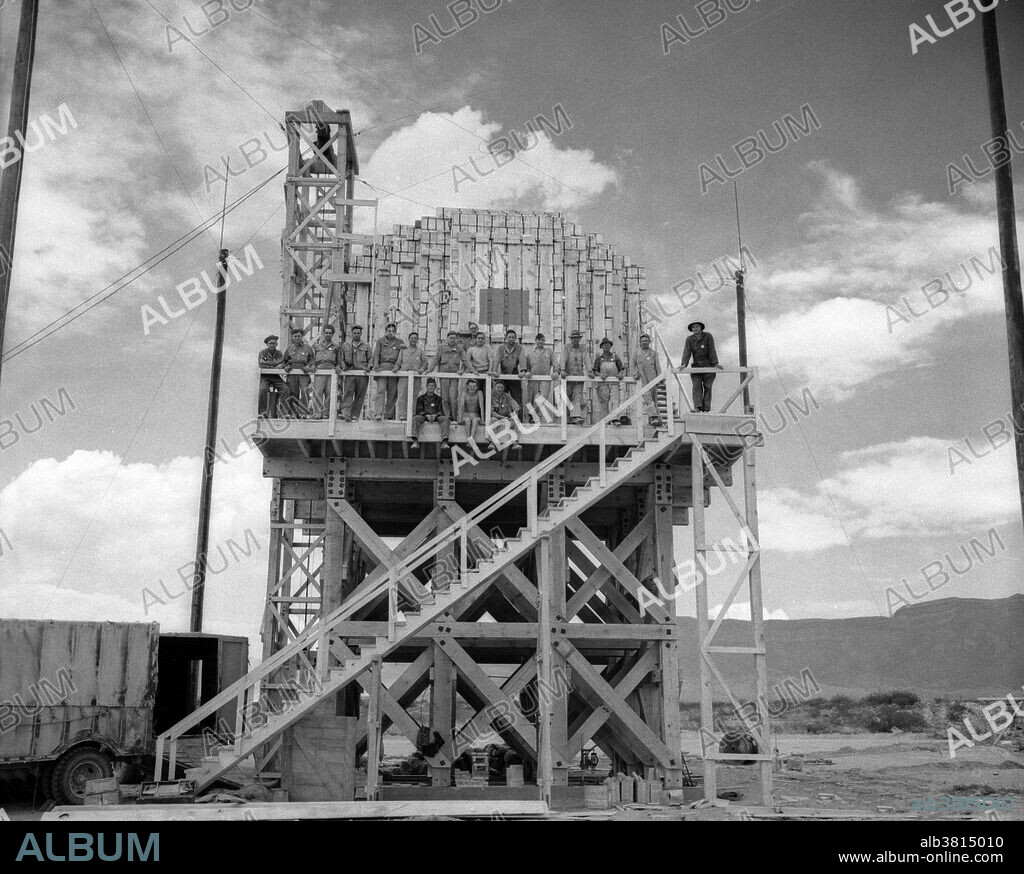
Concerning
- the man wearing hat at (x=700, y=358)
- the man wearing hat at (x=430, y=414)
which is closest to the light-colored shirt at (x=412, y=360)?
the man wearing hat at (x=430, y=414)

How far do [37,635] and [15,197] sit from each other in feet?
27.0

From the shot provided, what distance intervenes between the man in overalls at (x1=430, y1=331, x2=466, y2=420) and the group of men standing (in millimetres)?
18

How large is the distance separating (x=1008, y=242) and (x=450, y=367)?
9.47 meters

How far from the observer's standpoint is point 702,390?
64.1ft

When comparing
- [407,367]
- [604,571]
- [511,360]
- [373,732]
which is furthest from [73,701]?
[511,360]

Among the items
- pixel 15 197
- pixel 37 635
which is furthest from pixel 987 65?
pixel 37 635

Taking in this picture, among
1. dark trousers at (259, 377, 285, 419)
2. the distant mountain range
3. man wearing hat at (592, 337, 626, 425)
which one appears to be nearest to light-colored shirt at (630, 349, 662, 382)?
man wearing hat at (592, 337, 626, 425)

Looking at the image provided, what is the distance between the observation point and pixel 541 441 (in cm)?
1952

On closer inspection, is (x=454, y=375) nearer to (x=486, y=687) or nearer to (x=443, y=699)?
(x=486, y=687)

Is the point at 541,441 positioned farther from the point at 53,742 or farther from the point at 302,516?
the point at 53,742

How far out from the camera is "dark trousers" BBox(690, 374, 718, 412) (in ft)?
63.9

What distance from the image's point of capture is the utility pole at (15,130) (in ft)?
56.4

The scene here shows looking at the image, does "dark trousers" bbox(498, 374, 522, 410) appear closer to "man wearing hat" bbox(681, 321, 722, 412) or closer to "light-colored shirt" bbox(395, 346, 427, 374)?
"light-colored shirt" bbox(395, 346, 427, 374)
